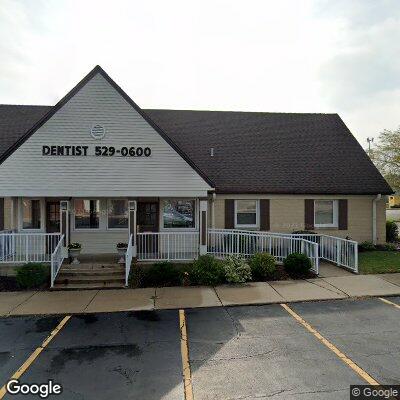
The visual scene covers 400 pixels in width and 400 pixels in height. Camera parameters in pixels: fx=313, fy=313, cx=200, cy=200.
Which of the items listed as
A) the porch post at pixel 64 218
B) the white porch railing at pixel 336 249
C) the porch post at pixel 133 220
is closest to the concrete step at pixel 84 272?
the porch post at pixel 64 218

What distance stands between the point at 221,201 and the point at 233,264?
4777mm

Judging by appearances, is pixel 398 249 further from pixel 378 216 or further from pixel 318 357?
pixel 318 357

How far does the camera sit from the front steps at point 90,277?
10734 millimetres

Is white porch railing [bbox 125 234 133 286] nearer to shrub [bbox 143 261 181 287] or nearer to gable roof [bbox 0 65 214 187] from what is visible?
shrub [bbox 143 261 181 287]

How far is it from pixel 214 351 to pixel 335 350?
2373mm

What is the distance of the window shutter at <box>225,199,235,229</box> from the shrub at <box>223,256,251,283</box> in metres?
3.95

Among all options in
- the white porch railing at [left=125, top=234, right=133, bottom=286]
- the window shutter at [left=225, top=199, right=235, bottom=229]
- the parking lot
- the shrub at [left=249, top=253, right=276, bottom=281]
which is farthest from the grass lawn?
the white porch railing at [left=125, top=234, right=133, bottom=286]

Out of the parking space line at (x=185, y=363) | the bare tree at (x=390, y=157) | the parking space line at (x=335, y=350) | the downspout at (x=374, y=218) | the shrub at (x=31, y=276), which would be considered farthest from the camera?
the bare tree at (x=390, y=157)

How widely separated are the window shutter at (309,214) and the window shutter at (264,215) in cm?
199

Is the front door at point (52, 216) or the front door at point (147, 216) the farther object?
the front door at point (147, 216)

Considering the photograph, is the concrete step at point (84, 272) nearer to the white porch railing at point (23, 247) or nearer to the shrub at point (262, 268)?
the white porch railing at point (23, 247)

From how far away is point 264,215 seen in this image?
15688 mm

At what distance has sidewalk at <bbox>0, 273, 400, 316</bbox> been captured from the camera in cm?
886

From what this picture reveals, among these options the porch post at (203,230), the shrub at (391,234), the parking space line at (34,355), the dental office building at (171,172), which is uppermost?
the dental office building at (171,172)
